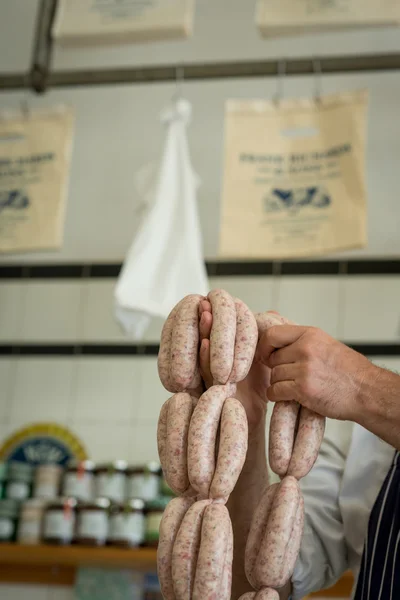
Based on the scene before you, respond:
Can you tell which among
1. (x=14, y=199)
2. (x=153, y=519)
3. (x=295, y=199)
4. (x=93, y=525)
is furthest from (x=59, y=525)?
(x=295, y=199)

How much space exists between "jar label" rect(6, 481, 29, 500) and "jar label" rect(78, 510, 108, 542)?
13.2 inches

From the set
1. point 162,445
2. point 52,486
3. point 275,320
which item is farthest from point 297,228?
point 162,445

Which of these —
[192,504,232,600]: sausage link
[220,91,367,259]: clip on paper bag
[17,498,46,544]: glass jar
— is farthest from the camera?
[17,498,46,544]: glass jar

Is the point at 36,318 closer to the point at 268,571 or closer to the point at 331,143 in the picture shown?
the point at 331,143

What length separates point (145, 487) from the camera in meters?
3.26

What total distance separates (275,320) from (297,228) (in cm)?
161

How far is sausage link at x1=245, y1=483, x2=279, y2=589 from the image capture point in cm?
124

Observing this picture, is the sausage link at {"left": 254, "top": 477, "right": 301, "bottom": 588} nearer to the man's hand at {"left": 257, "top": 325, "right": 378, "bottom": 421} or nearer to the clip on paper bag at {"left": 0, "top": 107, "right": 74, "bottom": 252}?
the man's hand at {"left": 257, "top": 325, "right": 378, "bottom": 421}

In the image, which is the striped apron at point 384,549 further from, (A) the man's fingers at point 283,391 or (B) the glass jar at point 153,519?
(B) the glass jar at point 153,519

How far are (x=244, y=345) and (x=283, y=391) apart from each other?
10cm

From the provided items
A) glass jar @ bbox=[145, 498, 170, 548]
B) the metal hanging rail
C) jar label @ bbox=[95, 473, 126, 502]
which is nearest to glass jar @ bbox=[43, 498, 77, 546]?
jar label @ bbox=[95, 473, 126, 502]

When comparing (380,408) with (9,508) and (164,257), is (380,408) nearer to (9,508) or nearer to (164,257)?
(164,257)

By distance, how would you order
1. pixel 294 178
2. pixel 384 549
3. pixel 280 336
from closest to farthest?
pixel 280 336 → pixel 384 549 → pixel 294 178

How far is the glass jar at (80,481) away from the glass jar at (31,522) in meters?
0.12
